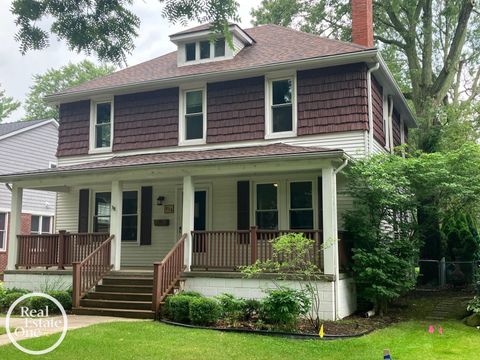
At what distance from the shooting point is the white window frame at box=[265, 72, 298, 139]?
42.3 feet

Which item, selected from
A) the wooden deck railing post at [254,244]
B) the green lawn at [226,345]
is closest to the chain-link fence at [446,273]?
the green lawn at [226,345]

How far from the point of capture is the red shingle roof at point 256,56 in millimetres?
13070

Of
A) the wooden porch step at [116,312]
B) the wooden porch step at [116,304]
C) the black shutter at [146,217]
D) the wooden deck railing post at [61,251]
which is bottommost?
the wooden porch step at [116,312]

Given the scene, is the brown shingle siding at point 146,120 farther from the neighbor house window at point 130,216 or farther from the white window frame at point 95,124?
the neighbor house window at point 130,216

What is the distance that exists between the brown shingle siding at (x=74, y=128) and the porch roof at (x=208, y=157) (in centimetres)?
145

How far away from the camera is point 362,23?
14062 mm

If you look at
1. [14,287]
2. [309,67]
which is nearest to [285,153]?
[309,67]

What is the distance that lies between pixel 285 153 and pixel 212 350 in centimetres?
453

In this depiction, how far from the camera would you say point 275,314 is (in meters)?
8.91

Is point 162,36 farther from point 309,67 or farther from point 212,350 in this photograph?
point 309,67

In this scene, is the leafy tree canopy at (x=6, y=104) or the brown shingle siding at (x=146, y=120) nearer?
the brown shingle siding at (x=146, y=120)

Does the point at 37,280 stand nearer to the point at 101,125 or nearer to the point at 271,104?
the point at 101,125

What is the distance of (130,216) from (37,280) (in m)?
3.06

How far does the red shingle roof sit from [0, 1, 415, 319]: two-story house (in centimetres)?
8
